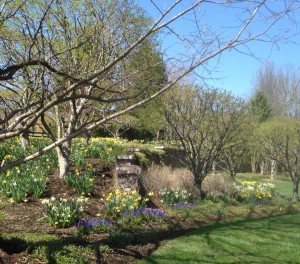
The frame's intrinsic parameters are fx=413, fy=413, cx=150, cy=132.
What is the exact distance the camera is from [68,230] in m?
6.61

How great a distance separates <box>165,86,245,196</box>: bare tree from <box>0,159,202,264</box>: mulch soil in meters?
3.61

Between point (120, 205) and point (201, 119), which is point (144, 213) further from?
point (201, 119)

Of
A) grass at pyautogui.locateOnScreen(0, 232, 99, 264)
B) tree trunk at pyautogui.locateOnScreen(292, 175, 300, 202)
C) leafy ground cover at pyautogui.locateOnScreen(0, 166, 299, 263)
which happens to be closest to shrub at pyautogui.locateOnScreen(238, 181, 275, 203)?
tree trunk at pyautogui.locateOnScreen(292, 175, 300, 202)

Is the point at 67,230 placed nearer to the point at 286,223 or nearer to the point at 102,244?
the point at 102,244

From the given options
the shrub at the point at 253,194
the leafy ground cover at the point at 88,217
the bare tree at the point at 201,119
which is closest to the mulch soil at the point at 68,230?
the leafy ground cover at the point at 88,217

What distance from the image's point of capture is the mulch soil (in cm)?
539

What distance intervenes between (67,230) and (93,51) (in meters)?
3.00

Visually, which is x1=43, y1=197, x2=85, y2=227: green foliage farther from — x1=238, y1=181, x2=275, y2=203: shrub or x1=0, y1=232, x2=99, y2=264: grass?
x1=238, y1=181, x2=275, y2=203: shrub

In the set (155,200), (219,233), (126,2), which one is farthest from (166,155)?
(126,2)

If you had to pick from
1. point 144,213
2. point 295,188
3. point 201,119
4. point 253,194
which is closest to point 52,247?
point 144,213

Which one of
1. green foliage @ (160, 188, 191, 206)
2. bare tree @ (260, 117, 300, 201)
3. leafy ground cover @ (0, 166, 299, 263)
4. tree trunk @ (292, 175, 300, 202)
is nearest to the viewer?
leafy ground cover @ (0, 166, 299, 263)

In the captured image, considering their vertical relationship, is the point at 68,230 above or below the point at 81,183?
below

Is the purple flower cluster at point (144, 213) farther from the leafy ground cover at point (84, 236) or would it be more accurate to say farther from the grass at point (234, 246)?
the grass at point (234, 246)

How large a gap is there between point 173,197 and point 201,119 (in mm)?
3503
